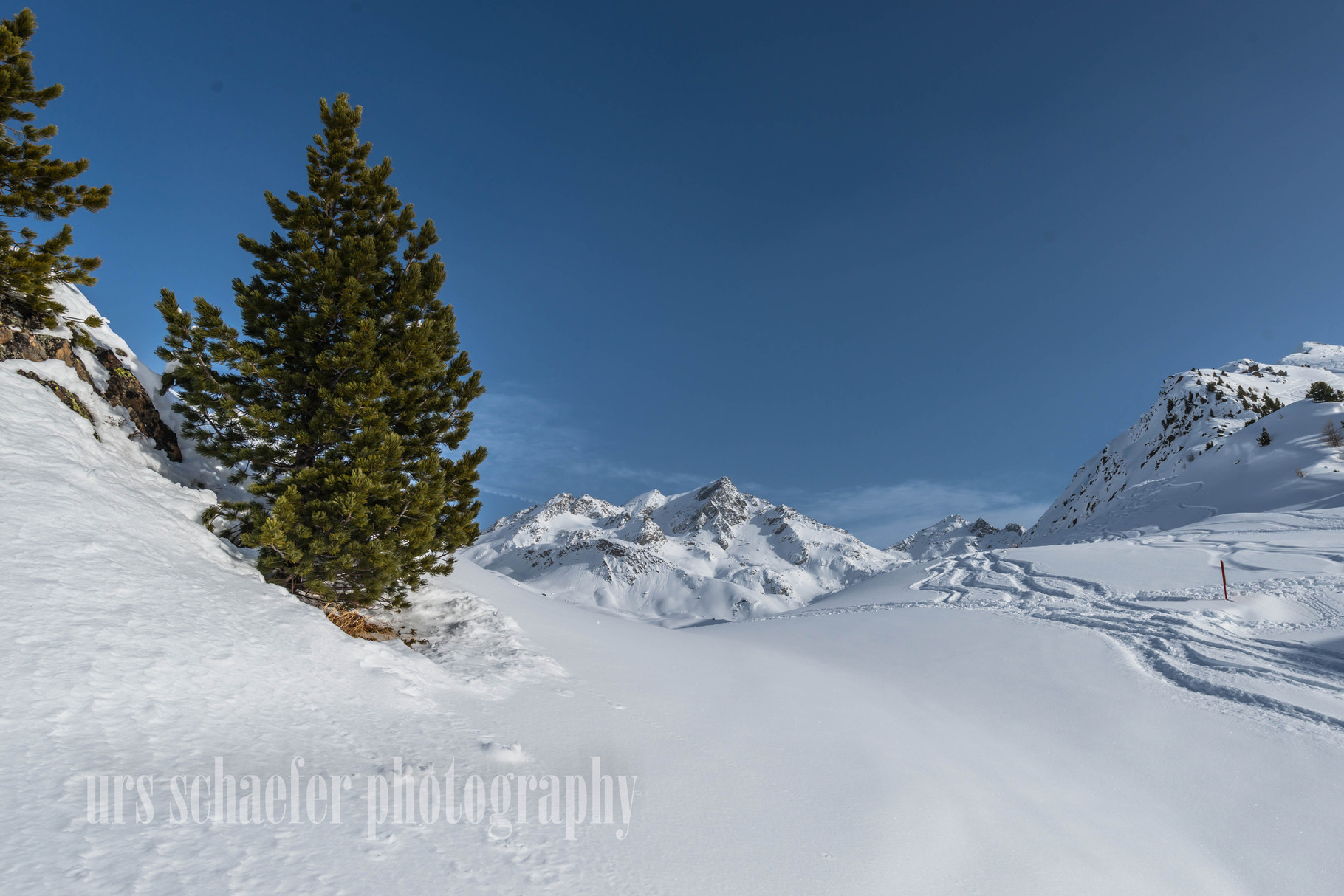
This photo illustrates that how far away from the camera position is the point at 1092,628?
13.6 meters

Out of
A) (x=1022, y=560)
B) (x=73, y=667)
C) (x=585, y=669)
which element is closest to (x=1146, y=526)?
(x=1022, y=560)

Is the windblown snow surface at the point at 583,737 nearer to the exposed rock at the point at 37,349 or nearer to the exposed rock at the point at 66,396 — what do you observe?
the exposed rock at the point at 66,396

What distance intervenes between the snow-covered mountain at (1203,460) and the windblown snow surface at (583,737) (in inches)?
1179

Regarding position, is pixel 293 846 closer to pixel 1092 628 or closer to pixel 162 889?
pixel 162 889

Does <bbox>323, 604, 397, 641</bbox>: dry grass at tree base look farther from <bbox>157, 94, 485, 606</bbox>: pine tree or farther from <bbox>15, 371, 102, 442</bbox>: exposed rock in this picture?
<bbox>15, 371, 102, 442</bbox>: exposed rock

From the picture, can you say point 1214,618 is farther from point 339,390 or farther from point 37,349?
point 37,349

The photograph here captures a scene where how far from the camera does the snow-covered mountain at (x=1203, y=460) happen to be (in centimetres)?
3320

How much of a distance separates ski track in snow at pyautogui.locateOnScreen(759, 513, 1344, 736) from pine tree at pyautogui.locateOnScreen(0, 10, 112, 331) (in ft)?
70.2

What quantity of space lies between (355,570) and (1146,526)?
4475cm

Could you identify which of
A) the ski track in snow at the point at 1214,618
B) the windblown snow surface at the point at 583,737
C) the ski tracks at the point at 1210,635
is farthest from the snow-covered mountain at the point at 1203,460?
the windblown snow surface at the point at 583,737

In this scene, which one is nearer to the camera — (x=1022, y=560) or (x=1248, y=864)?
(x=1248, y=864)

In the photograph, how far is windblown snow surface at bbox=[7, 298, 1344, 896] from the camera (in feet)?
10.8

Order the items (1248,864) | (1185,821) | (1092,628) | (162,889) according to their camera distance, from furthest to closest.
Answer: (1092,628) < (1185,821) < (1248,864) < (162,889)

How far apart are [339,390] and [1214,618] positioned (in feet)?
63.8
